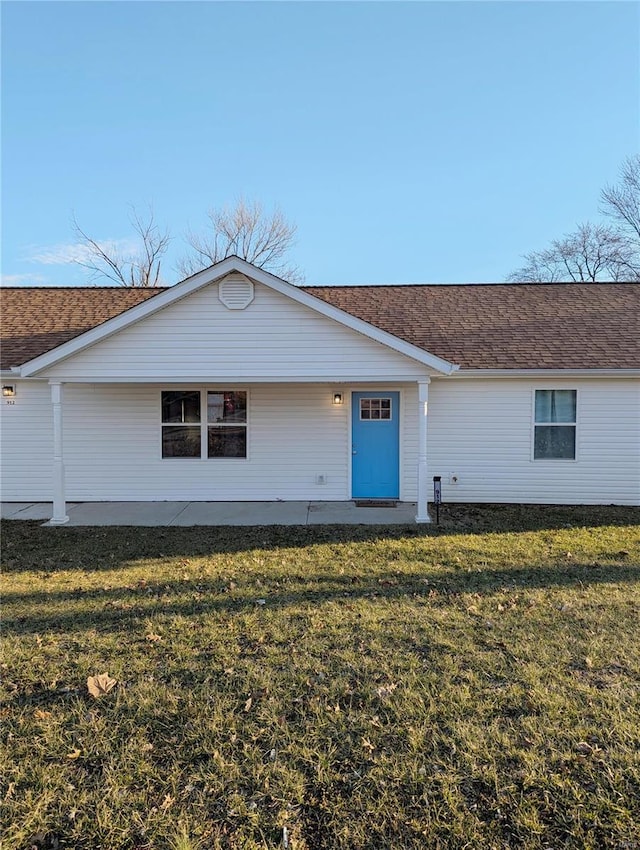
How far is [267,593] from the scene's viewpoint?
5086mm

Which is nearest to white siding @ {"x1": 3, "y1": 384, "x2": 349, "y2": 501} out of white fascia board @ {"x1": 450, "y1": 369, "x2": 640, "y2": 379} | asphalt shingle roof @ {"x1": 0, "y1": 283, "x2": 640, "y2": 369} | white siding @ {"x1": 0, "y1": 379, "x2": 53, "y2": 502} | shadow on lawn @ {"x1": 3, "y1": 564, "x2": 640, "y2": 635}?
white siding @ {"x1": 0, "y1": 379, "x2": 53, "y2": 502}

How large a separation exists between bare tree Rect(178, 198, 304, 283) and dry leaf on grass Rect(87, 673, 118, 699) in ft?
86.8

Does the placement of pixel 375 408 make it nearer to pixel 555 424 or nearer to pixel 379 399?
pixel 379 399

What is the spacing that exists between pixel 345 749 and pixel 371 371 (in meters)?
6.63

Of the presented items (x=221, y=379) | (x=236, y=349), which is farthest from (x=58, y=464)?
(x=236, y=349)

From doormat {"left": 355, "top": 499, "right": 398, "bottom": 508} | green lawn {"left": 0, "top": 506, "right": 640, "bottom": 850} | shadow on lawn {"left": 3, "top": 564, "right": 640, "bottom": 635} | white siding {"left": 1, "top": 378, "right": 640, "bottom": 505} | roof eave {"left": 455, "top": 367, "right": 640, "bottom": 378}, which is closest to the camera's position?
green lawn {"left": 0, "top": 506, "right": 640, "bottom": 850}

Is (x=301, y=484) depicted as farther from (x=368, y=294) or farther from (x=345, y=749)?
(x=345, y=749)

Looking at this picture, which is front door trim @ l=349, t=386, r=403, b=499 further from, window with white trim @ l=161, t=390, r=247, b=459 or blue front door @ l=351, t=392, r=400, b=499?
window with white trim @ l=161, t=390, r=247, b=459

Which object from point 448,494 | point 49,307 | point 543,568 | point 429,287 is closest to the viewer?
point 543,568

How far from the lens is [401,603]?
4.80 metres

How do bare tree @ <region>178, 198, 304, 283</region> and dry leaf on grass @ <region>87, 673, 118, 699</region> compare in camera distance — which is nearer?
dry leaf on grass @ <region>87, 673, 118, 699</region>

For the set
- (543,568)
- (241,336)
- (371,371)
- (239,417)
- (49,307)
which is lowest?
(543,568)

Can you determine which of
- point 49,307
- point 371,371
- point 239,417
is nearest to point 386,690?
point 371,371

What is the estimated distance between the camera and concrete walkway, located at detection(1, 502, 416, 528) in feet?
28.2
